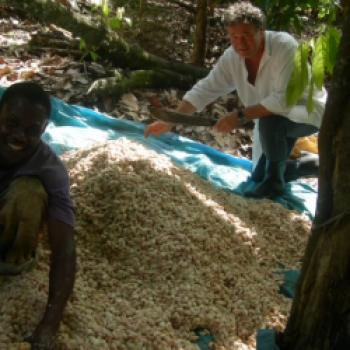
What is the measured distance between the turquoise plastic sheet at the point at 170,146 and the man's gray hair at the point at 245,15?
100 cm

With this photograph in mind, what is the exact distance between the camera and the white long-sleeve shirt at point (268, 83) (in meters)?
2.89

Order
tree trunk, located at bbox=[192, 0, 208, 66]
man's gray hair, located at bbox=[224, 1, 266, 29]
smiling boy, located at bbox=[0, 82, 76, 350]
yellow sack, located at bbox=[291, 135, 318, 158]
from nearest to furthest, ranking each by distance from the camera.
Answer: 1. smiling boy, located at bbox=[0, 82, 76, 350]
2. man's gray hair, located at bbox=[224, 1, 266, 29]
3. yellow sack, located at bbox=[291, 135, 318, 158]
4. tree trunk, located at bbox=[192, 0, 208, 66]

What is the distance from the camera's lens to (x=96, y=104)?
14.2 ft

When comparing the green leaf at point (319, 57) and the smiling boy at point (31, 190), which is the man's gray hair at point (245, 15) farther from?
the green leaf at point (319, 57)

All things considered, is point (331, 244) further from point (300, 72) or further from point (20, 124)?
point (20, 124)

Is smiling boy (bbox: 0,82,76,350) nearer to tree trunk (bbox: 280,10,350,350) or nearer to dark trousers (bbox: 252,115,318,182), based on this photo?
tree trunk (bbox: 280,10,350,350)

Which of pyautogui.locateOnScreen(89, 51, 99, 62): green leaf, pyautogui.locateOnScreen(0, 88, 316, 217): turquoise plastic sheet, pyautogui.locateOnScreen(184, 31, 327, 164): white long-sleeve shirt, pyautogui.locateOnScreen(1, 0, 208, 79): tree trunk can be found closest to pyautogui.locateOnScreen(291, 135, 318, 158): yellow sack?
pyautogui.locateOnScreen(0, 88, 316, 217): turquoise plastic sheet

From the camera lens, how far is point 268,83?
3.01 m

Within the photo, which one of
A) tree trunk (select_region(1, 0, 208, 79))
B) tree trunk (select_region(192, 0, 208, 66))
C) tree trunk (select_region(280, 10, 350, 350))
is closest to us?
tree trunk (select_region(280, 10, 350, 350))

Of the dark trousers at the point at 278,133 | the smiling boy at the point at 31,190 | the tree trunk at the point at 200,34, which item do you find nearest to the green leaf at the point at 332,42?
the smiling boy at the point at 31,190

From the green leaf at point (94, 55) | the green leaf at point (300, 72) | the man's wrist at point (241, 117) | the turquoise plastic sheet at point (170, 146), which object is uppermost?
the green leaf at point (300, 72)

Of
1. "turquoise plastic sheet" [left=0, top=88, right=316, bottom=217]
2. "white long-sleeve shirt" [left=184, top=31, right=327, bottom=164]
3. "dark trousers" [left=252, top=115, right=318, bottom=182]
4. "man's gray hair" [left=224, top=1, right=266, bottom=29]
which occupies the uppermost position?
"man's gray hair" [left=224, top=1, right=266, bottom=29]

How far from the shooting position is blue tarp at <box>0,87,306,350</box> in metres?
3.38

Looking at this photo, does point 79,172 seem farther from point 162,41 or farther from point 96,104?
point 162,41
